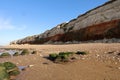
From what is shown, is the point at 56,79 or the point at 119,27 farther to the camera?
the point at 119,27

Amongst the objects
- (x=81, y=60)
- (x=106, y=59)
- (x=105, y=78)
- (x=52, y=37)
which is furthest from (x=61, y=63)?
(x=52, y=37)

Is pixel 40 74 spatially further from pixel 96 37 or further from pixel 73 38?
pixel 73 38

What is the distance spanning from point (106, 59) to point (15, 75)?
6550 millimetres

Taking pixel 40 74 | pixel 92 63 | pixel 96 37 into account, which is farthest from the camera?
pixel 96 37

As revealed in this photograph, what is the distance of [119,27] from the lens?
142 ft

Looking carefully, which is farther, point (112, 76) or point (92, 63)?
point (92, 63)

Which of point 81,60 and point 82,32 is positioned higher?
point 82,32

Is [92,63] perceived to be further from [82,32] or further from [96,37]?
[82,32]

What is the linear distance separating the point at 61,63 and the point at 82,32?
38.8 meters

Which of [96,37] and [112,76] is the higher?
[96,37]

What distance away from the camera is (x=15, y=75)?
15641 millimetres

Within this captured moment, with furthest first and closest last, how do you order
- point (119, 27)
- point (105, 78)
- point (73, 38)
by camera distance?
point (73, 38)
point (119, 27)
point (105, 78)

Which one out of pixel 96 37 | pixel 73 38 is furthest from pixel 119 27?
pixel 73 38

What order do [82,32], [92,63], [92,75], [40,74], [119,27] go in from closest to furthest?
[92,75]
[40,74]
[92,63]
[119,27]
[82,32]
